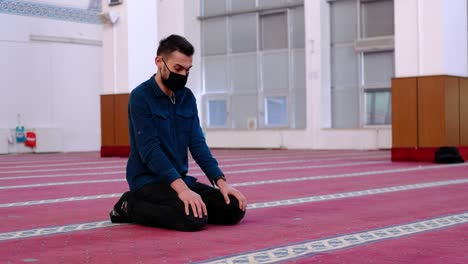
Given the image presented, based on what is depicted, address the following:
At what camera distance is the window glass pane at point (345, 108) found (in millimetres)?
13023

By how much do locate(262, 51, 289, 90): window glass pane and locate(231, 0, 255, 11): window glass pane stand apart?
995 millimetres

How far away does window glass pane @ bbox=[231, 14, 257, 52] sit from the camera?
47.6 feet

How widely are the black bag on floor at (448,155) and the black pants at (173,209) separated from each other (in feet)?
17.4

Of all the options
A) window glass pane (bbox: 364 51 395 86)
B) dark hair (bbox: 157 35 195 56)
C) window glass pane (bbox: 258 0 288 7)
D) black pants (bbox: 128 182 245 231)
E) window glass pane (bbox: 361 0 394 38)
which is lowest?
black pants (bbox: 128 182 245 231)

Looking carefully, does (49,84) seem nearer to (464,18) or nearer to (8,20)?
(8,20)

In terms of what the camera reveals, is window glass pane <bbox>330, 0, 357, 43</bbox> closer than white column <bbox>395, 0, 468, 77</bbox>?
No

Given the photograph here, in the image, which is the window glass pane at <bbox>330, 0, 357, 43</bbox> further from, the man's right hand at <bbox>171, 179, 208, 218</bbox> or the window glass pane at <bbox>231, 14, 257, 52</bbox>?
the man's right hand at <bbox>171, 179, 208, 218</bbox>

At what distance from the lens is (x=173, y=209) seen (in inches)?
128

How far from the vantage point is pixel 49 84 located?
14070mm

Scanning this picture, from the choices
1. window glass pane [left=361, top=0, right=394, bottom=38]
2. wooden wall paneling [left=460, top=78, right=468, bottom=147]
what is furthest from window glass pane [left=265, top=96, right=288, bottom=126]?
wooden wall paneling [left=460, top=78, right=468, bottom=147]

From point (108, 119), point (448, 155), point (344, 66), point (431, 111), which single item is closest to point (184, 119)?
point (448, 155)

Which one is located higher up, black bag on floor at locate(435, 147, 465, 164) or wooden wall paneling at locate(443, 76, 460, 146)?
wooden wall paneling at locate(443, 76, 460, 146)

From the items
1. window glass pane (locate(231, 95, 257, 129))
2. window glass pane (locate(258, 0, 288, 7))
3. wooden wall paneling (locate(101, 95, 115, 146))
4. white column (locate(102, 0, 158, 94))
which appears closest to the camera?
white column (locate(102, 0, 158, 94))

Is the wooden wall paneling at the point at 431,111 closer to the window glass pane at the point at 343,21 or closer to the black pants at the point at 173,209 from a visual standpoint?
the window glass pane at the point at 343,21
